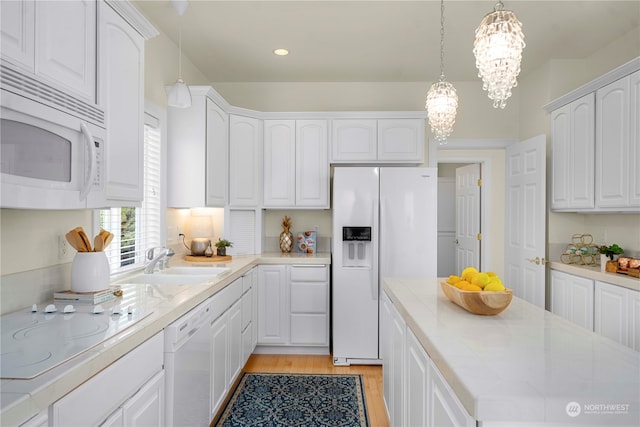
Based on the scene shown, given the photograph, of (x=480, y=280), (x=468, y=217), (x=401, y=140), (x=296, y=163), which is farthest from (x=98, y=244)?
(x=468, y=217)

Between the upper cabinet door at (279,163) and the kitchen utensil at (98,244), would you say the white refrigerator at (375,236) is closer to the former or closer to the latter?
the upper cabinet door at (279,163)

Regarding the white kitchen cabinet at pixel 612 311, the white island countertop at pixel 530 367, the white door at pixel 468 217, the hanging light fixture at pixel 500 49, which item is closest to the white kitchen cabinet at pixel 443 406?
the white island countertop at pixel 530 367

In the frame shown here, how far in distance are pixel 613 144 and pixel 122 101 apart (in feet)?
11.0

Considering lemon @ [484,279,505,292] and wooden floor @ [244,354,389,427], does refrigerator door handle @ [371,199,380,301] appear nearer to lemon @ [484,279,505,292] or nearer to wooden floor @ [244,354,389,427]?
wooden floor @ [244,354,389,427]

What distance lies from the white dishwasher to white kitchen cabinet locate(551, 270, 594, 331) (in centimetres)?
285

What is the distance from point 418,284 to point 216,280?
127 centimetres

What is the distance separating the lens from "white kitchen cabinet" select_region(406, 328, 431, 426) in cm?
145

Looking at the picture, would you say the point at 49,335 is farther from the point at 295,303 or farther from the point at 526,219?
the point at 526,219

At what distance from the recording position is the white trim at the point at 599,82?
272 centimetres

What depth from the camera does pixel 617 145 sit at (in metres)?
2.89

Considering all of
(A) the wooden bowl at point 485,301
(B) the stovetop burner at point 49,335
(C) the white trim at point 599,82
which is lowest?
(B) the stovetop burner at point 49,335

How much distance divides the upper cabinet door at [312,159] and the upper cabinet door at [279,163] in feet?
0.24

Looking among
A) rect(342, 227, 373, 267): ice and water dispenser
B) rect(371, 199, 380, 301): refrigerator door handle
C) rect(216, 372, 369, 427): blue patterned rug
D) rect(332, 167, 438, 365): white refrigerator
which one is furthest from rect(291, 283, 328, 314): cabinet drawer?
rect(216, 372, 369, 427): blue patterned rug

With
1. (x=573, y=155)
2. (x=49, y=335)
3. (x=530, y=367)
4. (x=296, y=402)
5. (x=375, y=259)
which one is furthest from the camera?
(x=375, y=259)
